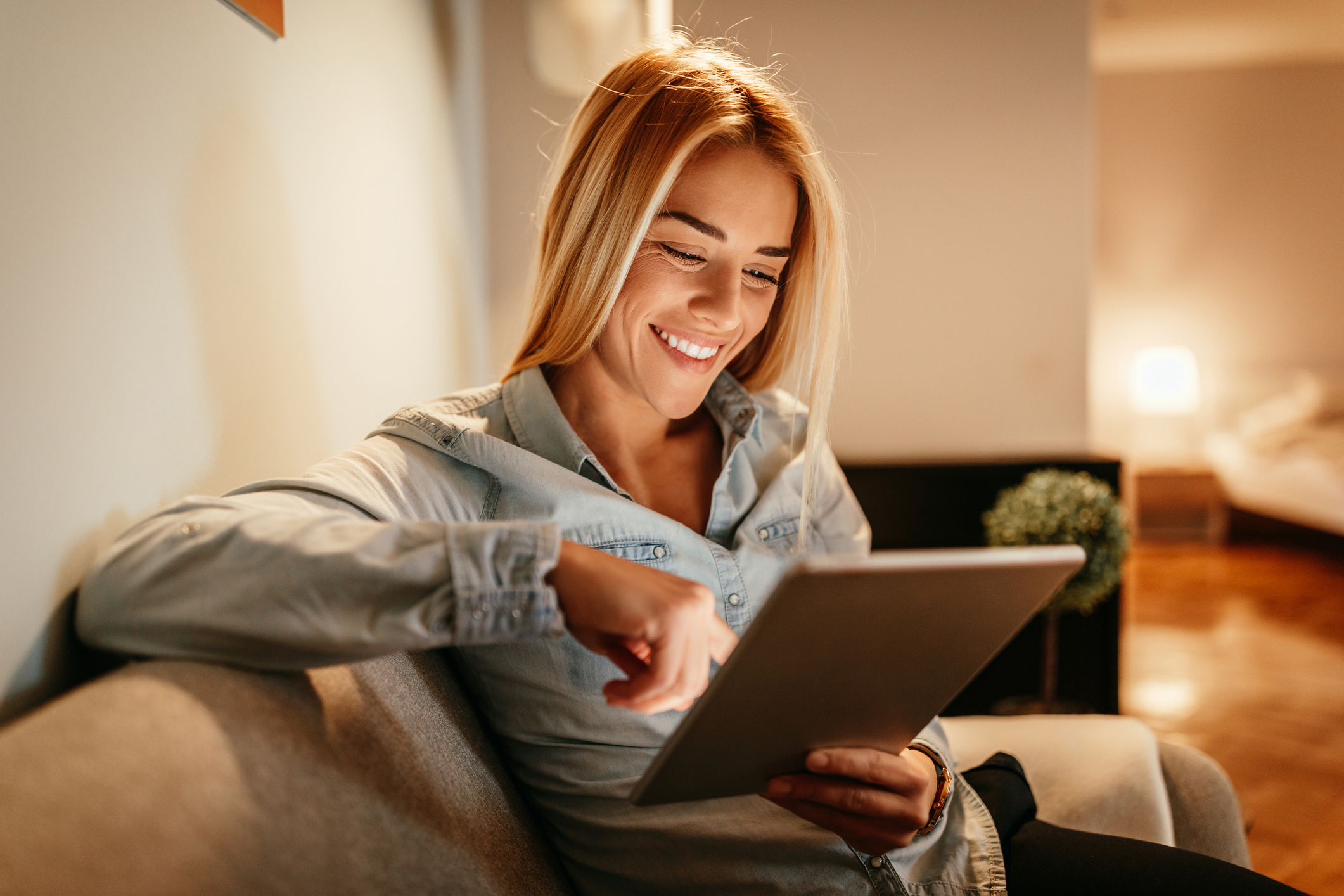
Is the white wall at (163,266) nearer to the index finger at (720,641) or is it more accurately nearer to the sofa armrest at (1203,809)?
the index finger at (720,641)

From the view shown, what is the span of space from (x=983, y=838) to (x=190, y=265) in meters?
1.00

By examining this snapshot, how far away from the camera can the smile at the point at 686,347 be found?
3.56 ft

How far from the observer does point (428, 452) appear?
3.05 ft

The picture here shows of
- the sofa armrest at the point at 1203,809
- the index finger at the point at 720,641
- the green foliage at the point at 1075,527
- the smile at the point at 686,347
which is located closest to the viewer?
the index finger at the point at 720,641

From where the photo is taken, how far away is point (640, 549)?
981 mm

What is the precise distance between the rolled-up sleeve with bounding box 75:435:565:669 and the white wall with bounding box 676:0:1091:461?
2383mm

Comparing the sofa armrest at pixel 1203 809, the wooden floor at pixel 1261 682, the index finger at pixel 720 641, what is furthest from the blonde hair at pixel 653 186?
the wooden floor at pixel 1261 682

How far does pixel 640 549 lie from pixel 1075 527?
1.76m

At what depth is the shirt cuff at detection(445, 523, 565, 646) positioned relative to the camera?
0.57 meters

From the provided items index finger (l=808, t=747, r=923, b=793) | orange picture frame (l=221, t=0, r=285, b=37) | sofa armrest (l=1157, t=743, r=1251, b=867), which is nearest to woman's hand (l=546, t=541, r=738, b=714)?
index finger (l=808, t=747, r=923, b=793)

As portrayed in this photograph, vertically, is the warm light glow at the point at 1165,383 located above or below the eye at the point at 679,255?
below

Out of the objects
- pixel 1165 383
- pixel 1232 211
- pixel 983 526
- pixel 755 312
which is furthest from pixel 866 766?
pixel 1232 211

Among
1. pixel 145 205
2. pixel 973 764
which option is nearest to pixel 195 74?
pixel 145 205

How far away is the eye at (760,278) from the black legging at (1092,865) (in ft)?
2.21
